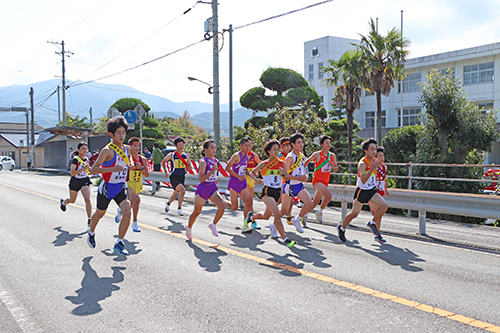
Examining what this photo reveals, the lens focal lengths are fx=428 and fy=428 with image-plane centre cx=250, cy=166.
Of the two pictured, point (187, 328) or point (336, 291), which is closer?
point (187, 328)

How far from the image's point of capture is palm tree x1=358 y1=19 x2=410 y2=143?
22891 mm

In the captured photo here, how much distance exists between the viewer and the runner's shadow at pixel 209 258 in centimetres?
586

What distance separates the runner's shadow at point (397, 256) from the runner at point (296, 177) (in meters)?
1.48

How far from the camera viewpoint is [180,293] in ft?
15.7

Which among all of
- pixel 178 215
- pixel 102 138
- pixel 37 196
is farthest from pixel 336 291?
pixel 102 138

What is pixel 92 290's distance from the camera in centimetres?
494

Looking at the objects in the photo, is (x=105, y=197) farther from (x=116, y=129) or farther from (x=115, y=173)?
(x=116, y=129)

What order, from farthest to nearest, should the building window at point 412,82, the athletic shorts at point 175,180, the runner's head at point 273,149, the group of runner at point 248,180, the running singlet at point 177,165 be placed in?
the building window at point 412,82, the athletic shorts at point 175,180, the running singlet at point 177,165, the runner's head at point 273,149, the group of runner at point 248,180

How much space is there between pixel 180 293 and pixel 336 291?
68.6 inches

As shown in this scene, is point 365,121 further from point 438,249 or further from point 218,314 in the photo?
point 218,314

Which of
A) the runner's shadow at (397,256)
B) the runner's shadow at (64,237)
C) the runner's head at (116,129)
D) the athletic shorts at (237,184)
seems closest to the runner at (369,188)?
the runner's shadow at (397,256)

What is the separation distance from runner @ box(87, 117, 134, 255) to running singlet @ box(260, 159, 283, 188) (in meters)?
2.36

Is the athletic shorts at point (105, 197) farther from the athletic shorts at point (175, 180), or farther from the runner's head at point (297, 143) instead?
the athletic shorts at point (175, 180)

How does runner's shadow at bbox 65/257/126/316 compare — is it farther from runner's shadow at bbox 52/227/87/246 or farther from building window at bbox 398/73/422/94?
building window at bbox 398/73/422/94
